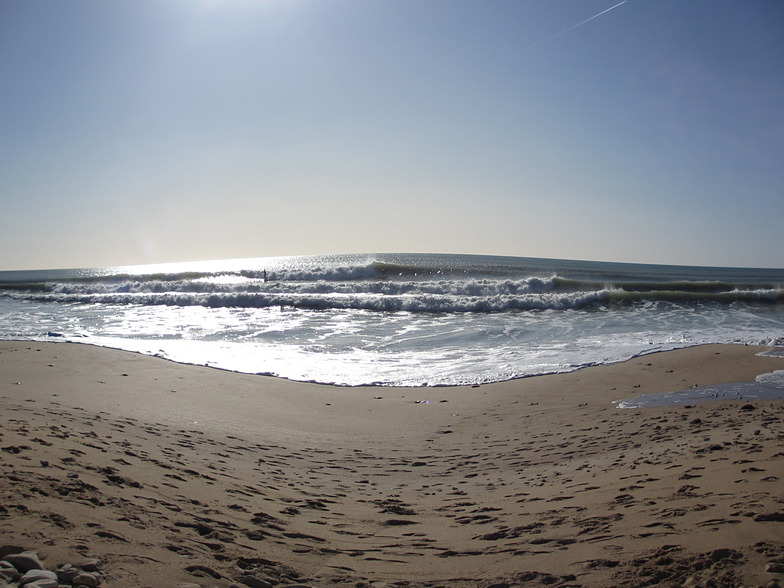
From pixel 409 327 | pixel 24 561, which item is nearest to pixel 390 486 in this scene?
pixel 24 561

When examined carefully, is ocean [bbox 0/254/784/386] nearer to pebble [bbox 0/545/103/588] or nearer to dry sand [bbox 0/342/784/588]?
dry sand [bbox 0/342/784/588]

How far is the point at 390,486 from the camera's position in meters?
4.51

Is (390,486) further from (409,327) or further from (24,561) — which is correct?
(409,327)

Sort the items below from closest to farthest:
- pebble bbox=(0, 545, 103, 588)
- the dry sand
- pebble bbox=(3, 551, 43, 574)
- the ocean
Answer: pebble bbox=(0, 545, 103, 588) → pebble bbox=(3, 551, 43, 574) → the dry sand → the ocean

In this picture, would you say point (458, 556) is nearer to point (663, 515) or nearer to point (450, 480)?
point (663, 515)

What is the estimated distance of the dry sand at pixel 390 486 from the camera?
8.41 ft

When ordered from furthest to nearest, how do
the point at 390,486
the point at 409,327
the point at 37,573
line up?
the point at 409,327
the point at 390,486
the point at 37,573

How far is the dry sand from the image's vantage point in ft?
8.41

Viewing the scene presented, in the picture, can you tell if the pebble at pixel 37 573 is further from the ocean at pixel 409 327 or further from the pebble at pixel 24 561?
the ocean at pixel 409 327

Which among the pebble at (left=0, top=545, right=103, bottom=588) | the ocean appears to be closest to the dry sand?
the pebble at (left=0, top=545, right=103, bottom=588)

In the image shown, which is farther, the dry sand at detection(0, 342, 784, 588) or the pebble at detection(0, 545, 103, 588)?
the dry sand at detection(0, 342, 784, 588)

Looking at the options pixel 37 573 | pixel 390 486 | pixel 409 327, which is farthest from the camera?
pixel 409 327

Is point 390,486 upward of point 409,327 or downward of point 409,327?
downward

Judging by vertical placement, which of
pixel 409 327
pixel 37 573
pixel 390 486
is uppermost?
pixel 37 573
